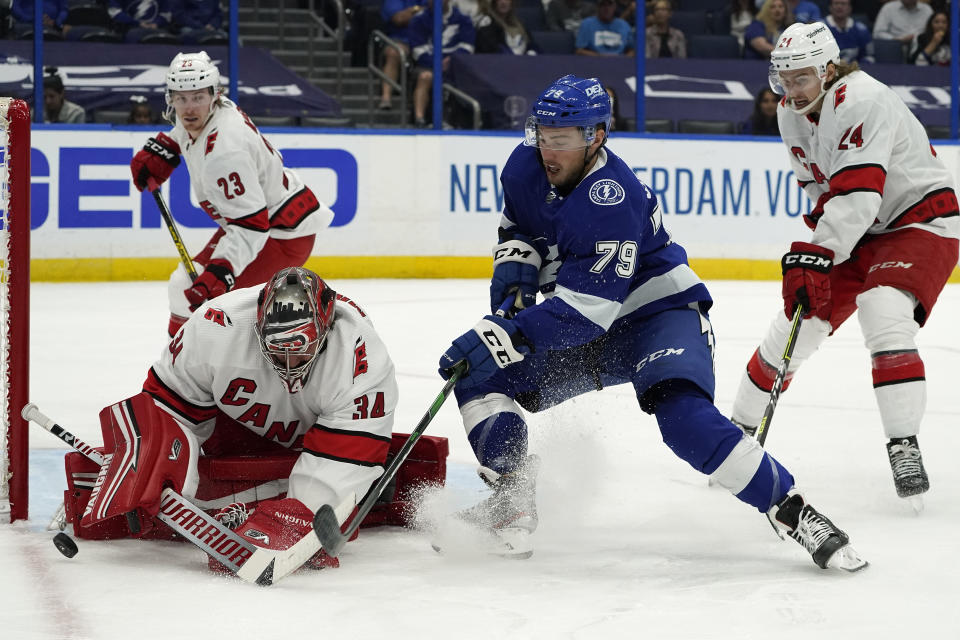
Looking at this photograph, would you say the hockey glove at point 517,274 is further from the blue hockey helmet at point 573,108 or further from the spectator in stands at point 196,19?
the spectator in stands at point 196,19

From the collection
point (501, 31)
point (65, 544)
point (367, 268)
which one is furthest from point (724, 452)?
point (501, 31)

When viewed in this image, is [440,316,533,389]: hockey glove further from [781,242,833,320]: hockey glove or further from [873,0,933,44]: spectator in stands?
[873,0,933,44]: spectator in stands

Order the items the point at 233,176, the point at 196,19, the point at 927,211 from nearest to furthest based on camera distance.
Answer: the point at 927,211 < the point at 233,176 < the point at 196,19

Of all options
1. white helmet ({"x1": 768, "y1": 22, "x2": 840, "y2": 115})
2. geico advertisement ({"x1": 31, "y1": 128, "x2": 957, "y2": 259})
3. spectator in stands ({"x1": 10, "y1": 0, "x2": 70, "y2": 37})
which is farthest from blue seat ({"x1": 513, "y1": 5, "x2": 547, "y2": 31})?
white helmet ({"x1": 768, "y1": 22, "x2": 840, "y2": 115})

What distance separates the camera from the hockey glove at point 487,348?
8.46 ft

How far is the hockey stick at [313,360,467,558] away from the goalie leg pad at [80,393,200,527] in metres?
0.31

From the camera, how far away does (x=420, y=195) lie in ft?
26.1

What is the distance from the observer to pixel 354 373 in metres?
2.60

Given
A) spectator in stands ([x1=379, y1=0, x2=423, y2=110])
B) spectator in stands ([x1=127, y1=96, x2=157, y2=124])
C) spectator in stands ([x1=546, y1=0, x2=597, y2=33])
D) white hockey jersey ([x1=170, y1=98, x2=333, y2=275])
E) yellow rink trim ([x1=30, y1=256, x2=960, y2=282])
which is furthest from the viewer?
spectator in stands ([x1=546, y1=0, x2=597, y2=33])

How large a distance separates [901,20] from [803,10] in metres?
0.67

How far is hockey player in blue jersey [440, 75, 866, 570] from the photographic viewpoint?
259 centimetres

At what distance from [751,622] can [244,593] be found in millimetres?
863

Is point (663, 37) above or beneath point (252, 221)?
above

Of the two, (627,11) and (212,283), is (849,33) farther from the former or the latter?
(212,283)
